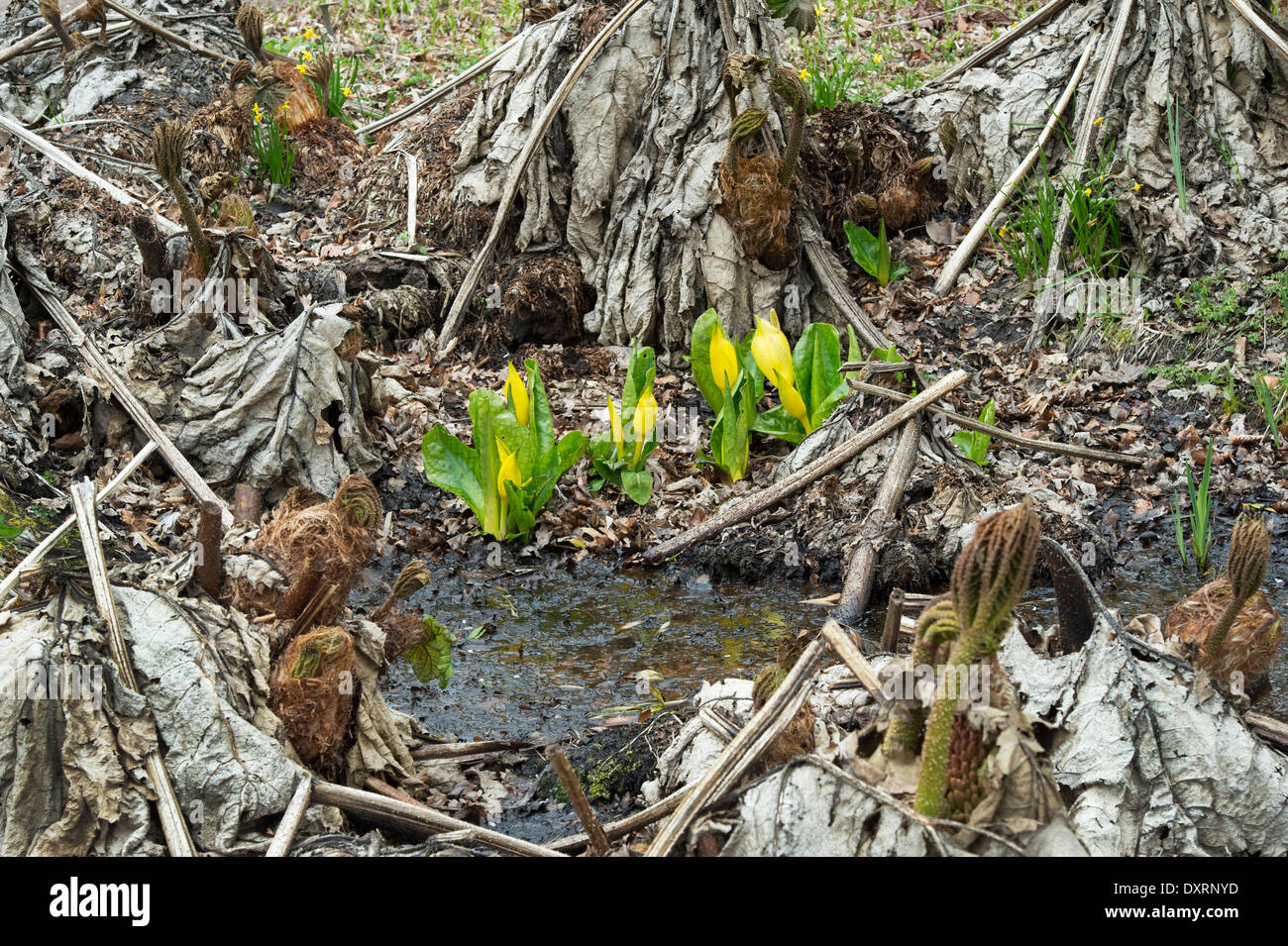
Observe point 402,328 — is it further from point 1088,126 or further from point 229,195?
point 1088,126

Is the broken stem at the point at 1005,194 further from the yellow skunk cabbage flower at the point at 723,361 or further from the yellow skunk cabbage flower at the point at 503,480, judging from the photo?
the yellow skunk cabbage flower at the point at 503,480

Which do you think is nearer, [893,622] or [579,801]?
[579,801]

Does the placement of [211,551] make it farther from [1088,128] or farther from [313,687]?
[1088,128]

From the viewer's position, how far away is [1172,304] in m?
5.85

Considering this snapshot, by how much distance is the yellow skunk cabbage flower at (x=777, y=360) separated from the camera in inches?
196

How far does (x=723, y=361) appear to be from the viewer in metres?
5.04

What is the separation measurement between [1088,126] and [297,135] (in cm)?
471

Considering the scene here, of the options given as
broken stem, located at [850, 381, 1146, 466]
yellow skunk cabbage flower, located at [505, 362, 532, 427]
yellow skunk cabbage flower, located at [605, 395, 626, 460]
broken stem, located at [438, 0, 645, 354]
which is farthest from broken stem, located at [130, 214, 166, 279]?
broken stem, located at [850, 381, 1146, 466]

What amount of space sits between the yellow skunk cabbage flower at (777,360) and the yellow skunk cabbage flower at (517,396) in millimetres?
1024

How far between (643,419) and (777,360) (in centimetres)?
63

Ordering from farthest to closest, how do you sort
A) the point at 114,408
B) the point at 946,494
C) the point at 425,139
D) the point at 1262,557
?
the point at 425,139 < the point at 114,408 < the point at 946,494 < the point at 1262,557

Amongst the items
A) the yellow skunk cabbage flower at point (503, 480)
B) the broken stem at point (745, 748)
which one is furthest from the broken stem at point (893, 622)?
the yellow skunk cabbage flower at point (503, 480)

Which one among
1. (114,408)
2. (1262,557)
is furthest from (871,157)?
(1262,557)

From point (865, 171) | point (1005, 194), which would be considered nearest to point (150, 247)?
point (865, 171)
